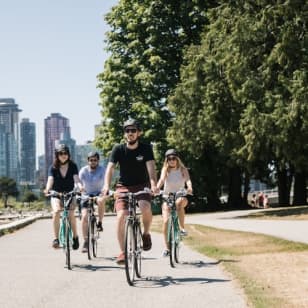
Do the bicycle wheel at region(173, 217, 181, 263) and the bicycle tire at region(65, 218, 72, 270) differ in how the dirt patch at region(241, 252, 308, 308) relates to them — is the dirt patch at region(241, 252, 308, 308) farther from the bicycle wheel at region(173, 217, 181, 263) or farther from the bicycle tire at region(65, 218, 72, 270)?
the bicycle tire at region(65, 218, 72, 270)

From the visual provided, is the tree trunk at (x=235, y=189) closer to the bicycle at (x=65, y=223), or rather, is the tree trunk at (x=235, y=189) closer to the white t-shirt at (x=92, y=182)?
the white t-shirt at (x=92, y=182)

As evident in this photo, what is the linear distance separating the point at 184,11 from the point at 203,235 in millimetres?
25271

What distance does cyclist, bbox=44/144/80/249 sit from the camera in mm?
12148

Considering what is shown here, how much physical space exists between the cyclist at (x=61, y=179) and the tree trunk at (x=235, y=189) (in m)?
34.1

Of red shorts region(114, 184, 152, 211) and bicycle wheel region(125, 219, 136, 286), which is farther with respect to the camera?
red shorts region(114, 184, 152, 211)

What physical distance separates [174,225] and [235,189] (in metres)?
35.1

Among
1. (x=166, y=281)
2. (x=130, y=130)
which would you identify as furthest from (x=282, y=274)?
(x=130, y=130)

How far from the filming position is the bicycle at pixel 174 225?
11.8 m

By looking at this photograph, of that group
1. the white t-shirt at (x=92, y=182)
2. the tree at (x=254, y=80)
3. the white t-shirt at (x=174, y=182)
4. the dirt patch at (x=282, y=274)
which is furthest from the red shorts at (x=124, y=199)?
the tree at (x=254, y=80)

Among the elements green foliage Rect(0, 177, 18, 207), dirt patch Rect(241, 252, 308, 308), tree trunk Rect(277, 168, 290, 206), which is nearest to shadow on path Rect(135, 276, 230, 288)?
dirt patch Rect(241, 252, 308, 308)

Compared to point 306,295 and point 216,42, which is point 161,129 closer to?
A: point 216,42

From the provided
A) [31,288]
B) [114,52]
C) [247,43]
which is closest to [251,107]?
[247,43]

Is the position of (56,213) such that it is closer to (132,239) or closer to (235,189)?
(132,239)

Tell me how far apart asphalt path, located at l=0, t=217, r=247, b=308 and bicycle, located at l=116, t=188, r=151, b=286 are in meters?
0.19
